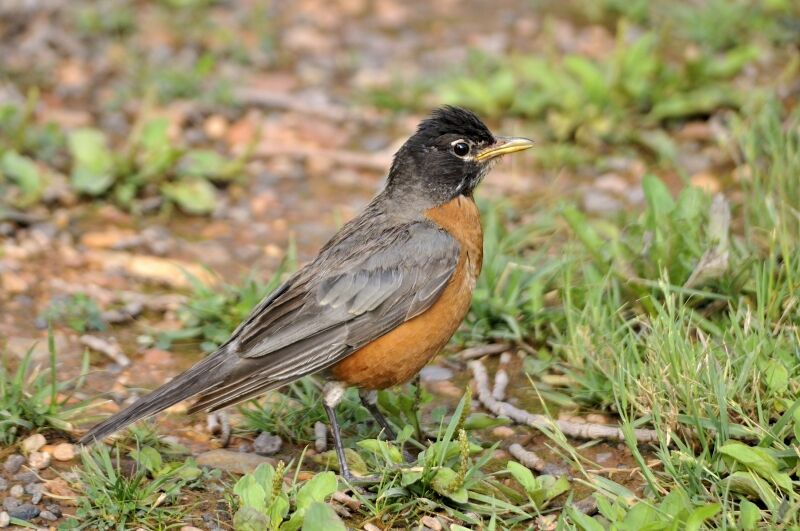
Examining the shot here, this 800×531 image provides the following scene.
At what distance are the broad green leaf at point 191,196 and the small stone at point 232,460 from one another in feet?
8.87

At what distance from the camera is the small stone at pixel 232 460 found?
14.3 ft

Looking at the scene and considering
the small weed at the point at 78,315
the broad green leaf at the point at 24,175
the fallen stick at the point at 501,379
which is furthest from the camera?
the broad green leaf at the point at 24,175

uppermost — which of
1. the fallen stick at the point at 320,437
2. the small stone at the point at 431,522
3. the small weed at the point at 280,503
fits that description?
the small weed at the point at 280,503

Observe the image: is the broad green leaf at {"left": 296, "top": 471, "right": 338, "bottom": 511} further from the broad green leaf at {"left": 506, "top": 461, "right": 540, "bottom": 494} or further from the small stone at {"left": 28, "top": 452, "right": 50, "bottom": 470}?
the small stone at {"left": 28, "top": 452, "right": 50, "bottom": 470}

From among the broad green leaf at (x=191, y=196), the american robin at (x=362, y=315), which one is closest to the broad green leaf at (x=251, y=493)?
the american robin at (x=362, y=315)

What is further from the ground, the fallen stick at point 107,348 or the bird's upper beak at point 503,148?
the bird's upper beak at point 503,148

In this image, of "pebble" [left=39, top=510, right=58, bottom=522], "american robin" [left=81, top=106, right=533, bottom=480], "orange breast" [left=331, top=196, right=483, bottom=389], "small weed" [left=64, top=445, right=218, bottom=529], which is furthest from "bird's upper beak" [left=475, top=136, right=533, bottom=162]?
"pebble" [left=39, top=510, right=58, bottom=522]

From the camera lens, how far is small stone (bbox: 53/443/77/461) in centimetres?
430

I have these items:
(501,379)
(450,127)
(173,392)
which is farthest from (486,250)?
(173,392)

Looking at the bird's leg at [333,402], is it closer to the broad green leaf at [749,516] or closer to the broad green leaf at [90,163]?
the broad green leaf at [749,516]

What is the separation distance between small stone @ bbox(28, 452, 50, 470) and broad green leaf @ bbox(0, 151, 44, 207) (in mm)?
2624

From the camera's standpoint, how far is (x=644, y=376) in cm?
421

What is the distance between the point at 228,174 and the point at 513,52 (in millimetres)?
2655

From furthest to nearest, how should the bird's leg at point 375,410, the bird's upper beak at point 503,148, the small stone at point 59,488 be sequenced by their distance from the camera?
the bird's upper beak at point 503,148 < the bird's leg at point 375,410 < the small stone at point 59,488
